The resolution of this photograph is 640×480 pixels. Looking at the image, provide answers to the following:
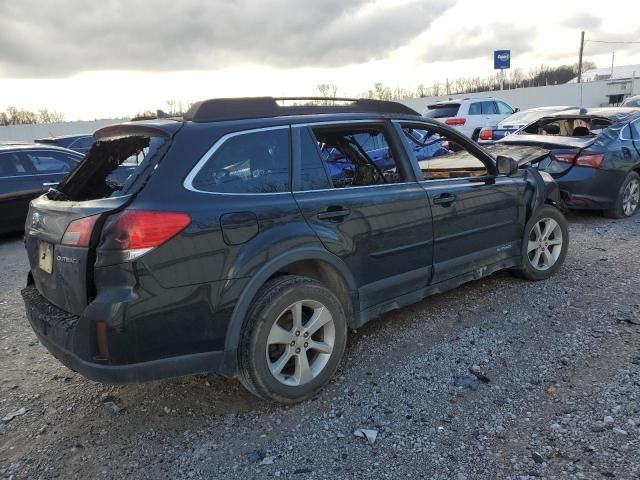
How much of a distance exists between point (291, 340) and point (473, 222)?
6.29 feet

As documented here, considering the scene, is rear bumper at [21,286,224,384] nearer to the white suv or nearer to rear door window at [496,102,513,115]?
the white suv

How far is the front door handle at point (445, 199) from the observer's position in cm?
380

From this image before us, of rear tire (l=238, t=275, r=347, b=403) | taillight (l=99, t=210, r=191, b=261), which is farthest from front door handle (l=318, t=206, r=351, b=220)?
taillight (l=99, t=210, r=191, b=261)

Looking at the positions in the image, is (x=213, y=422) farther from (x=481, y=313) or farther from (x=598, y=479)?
(x=481, y=313)

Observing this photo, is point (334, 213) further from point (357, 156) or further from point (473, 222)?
point (473, 222)

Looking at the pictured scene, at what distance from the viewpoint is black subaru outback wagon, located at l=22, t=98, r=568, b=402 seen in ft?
8.34

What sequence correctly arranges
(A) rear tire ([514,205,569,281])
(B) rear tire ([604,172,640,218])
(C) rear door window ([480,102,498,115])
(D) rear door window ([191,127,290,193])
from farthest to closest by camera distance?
(C) rear door window ([480,102,498,115]) < (B) rear tire ([604,172,640,218]) < (A) rear tire ([514,205,569,281]) < (D) rear door window ([191,127,290,193])

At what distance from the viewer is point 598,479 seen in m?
2.31

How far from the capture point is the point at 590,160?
684 centimetres

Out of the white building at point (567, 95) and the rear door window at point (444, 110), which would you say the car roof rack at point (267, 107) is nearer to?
the rear door window at point (444, 110)

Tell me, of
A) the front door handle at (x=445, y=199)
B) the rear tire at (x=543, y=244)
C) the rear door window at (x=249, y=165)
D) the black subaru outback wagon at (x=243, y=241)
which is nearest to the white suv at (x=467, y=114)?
the rear tire at (x=543, y=244)

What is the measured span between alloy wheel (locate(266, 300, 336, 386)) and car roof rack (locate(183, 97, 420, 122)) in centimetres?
117

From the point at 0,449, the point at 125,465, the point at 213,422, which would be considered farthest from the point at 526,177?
the point at 0,449

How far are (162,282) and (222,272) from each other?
314 millimetres
